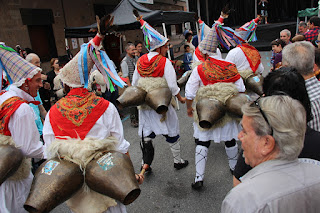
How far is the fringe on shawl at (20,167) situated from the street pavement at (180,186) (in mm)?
1094

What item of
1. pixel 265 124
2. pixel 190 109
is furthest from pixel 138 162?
pixel 265 124

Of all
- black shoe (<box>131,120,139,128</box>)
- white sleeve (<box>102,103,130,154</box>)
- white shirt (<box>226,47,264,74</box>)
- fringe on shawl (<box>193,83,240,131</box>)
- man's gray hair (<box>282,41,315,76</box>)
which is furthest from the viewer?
black shoe (<box>131,120,139,128</box>)

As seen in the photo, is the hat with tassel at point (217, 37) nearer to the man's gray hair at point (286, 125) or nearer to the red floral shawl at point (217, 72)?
the red floral shawl at point (217, 72)

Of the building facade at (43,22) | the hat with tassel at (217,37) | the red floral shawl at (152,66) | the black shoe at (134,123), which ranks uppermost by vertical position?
the building facade at (43,22)

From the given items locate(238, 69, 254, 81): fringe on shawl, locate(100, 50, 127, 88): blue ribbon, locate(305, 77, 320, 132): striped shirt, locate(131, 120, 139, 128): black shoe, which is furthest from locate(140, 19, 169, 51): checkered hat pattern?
locate(131, 120, 139, 128): black shoe

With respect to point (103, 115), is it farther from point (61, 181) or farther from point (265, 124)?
point (265, 124)

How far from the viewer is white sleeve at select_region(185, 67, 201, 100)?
119 inches

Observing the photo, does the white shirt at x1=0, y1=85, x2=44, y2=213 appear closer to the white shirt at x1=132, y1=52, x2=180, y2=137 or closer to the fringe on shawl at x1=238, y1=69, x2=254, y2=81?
the white shirt at x1=132, y1=52, x2=180, y2=137

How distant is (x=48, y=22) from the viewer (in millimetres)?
9203

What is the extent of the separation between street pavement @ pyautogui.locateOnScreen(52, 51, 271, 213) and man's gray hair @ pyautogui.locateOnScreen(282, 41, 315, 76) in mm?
1776

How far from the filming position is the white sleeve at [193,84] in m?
3.03

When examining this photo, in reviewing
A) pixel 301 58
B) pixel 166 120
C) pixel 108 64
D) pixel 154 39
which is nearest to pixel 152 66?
pixel 154 39

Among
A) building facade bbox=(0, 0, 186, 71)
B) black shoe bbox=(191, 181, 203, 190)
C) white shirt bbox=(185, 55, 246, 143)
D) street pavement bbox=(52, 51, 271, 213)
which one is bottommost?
street pavement bbox=(52, 51, 271, 213)

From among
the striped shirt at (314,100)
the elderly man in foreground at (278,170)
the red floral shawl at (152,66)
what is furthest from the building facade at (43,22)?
the elderly man in foreground at (278,170)
